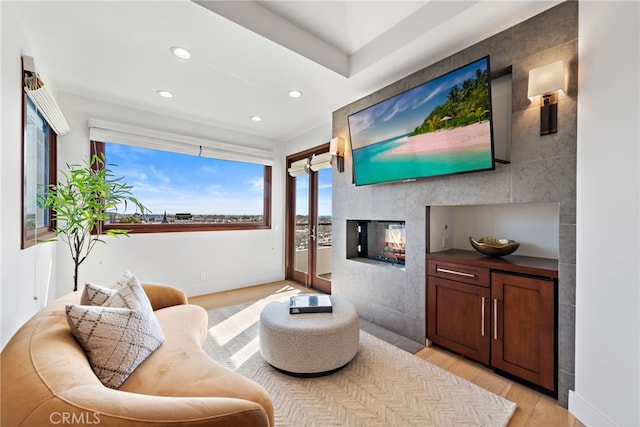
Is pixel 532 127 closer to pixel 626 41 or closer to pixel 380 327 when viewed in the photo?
pixel 626 41

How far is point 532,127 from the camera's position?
6.01ft

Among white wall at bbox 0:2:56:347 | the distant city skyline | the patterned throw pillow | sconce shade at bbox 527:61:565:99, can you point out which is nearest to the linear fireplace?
sconce shade at bbox 527:61:565:99

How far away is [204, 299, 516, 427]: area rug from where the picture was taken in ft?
5.16

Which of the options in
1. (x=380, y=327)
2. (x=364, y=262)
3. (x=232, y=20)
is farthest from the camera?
(x=364, y=262)

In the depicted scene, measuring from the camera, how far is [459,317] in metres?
2.22

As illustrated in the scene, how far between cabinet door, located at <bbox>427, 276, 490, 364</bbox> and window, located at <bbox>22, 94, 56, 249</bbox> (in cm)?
325

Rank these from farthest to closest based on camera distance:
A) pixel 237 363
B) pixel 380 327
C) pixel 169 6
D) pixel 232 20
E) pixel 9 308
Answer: pixel 380 327, pixel 237 363, pixel 232 20, pixel 169 6, pixel 9 308

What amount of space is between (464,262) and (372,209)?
1130 mm

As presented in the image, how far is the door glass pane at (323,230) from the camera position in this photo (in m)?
4.12

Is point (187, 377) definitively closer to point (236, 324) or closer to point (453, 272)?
point (236, 324)

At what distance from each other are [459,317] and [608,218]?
4.04 feet

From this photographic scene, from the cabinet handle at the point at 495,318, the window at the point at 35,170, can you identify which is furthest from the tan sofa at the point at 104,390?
the cabinet handle at the point at 495,318

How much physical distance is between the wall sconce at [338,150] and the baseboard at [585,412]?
9.15ft

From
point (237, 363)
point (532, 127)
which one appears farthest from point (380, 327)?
point (532, 127)
